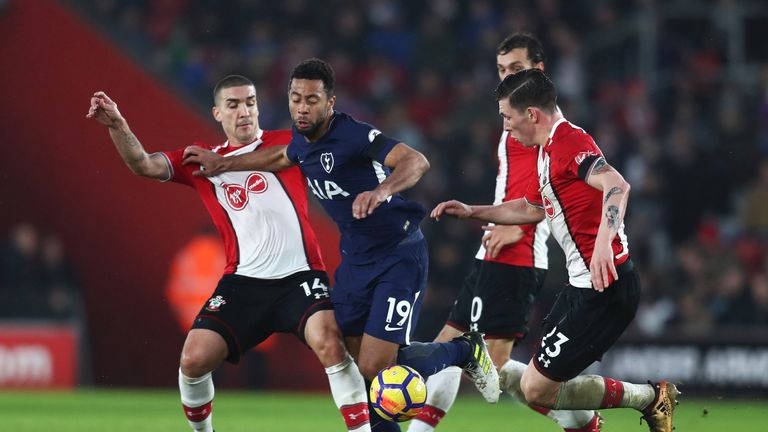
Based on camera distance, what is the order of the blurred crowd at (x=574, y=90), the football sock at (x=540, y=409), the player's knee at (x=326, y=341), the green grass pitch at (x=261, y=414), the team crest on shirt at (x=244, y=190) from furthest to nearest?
the blurred crowd at (x=574, y=90)
the green grass pitch at (x=261, y=414)
the team crest on shirt at (x=244, y=190)
the football sock at (x=540, y=409)
the player's knee at (x=326, y=341)

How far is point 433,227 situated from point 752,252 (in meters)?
3.98

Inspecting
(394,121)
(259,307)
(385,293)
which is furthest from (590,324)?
(394,121)

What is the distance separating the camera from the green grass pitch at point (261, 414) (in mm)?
10844

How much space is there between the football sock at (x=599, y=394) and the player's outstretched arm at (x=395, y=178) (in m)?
A: 1.56

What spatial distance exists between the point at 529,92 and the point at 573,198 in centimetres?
67

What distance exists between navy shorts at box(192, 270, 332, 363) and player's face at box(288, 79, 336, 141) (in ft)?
3.35

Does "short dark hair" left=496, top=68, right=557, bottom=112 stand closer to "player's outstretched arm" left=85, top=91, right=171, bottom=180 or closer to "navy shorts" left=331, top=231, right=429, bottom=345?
"navy shorts" left=331, top=231, right=429, bottom=345

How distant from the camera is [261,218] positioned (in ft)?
26.7

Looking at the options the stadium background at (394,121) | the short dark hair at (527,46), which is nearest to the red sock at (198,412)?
the short dark hair at (527,46)

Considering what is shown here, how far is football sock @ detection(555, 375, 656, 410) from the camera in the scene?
760 cm

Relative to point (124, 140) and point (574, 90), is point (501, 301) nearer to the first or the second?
point (124, 140)

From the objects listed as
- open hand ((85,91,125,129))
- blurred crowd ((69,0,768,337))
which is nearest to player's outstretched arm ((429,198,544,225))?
open hand ((85,91,125,129))

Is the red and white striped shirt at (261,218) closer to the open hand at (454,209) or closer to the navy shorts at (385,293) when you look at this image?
the navy shorts at (385,293)

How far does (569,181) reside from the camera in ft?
23.5
